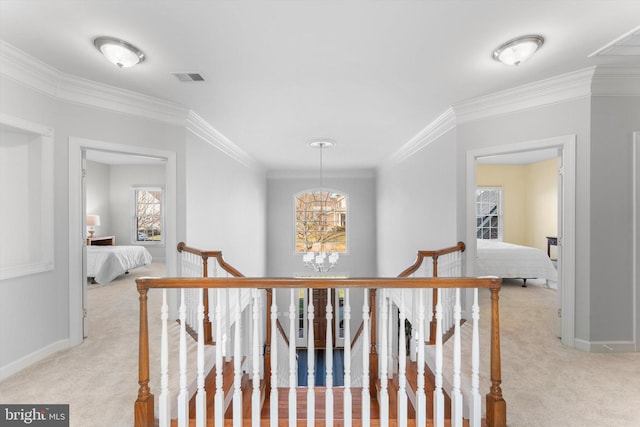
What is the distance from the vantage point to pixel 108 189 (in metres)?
8.59

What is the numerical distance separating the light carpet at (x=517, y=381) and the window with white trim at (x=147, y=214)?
543 centimetres

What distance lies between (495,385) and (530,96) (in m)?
2.77

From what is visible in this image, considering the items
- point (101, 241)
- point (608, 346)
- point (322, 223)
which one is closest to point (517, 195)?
point (322, 223)

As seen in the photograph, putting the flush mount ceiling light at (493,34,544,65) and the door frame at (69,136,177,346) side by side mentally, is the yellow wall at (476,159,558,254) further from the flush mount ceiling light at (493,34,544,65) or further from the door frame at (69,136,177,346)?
the door frame at (69,136,177,346)

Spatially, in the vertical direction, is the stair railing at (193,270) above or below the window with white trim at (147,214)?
below

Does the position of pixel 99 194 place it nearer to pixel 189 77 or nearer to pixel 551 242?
pixel 189 77

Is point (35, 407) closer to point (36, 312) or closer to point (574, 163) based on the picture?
point (36, 312)

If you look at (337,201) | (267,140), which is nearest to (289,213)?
(337,201)

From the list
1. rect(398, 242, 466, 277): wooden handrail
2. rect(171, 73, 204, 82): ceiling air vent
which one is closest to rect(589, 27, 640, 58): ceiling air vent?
rect(398, 242, 466, 277): wooden handrail

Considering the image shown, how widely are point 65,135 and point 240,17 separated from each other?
2196mm

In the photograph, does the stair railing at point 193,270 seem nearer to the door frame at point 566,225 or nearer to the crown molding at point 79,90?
the crown molding at point 79,90

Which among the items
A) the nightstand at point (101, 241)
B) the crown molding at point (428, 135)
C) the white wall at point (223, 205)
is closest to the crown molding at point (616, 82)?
the crown molding at point (428, 135)

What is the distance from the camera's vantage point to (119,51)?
2434 mm

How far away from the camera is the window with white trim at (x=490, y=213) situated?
862 cm
